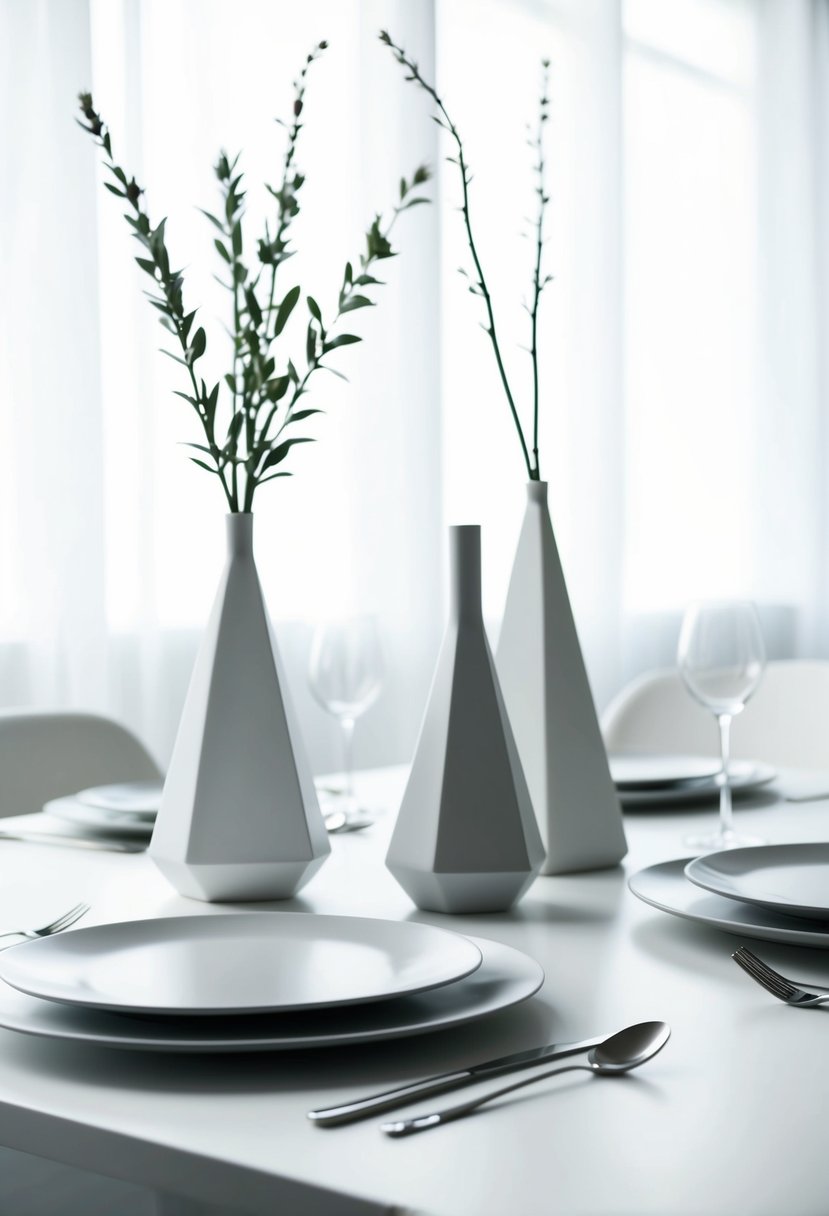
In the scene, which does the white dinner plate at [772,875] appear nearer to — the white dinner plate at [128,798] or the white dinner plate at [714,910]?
the white dinner plate at [714,910]

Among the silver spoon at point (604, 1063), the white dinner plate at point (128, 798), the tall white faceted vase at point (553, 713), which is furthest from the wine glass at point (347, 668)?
the silver spoon at point (604, 1063)

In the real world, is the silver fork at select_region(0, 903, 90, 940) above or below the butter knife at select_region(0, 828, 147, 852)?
above

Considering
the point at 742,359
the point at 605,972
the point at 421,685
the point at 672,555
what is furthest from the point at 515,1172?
the point at 742,359

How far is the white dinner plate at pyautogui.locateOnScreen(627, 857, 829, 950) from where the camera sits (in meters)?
0.67

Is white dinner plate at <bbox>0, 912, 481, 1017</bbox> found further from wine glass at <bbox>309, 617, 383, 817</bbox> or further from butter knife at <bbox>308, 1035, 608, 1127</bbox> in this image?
wine glass at <bbox>309, 617, 383, 817</bbox>

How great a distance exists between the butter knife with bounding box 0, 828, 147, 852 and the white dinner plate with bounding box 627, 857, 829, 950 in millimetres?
424

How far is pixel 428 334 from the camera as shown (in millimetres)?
3018

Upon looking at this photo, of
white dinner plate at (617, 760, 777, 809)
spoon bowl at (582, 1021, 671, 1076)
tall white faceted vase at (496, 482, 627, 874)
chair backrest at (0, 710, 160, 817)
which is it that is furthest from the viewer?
chair backrest at (0, 710, 160, 817)

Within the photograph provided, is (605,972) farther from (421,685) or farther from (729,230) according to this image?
(729,230)

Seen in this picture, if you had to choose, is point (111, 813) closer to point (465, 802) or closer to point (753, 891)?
point (465, 802)

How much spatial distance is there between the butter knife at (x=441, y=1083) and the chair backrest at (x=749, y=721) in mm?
1390

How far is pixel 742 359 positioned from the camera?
438cm

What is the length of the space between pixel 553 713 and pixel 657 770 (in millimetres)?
419

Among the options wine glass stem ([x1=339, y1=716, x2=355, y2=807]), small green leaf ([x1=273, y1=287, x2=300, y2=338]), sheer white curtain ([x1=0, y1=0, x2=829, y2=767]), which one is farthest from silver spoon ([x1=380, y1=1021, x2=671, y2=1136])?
sheer white curtain ([x1=0, y1=0, x2=829, y2=767])
